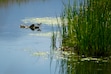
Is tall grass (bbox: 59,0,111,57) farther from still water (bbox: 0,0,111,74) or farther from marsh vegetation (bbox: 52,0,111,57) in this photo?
still water (bbox: 0,0,111,74)

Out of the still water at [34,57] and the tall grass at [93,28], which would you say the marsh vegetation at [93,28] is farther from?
the still water at [34,57]

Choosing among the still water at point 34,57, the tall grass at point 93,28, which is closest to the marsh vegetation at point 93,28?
the tall grass at point 93,28

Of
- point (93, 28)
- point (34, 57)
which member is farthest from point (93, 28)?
point (34, 57)

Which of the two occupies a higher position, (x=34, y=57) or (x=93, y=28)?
(x=93, y=28)

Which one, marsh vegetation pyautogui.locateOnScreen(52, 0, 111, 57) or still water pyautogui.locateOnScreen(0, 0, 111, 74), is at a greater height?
marsh vegetation pyautogui.locateOnScreen(52, 0, 111, 57)

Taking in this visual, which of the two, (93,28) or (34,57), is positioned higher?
(93,28)

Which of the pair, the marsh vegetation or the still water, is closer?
the still water

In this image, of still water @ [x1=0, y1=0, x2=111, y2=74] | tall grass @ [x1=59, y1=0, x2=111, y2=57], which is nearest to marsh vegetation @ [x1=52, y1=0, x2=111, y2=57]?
tall grass @ [x1=59, y1=0, x2=111, y2=57]

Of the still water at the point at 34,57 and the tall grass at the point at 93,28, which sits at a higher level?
the tall grass at the point at 93,28

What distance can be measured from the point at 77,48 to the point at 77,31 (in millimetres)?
302

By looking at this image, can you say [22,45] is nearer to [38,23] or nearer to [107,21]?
[107,21]

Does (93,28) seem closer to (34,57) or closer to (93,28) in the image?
(93,28)

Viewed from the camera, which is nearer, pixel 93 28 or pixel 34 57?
pixel 93 28

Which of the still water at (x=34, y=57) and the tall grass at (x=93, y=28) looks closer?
the still water at (x=34, y=57)
